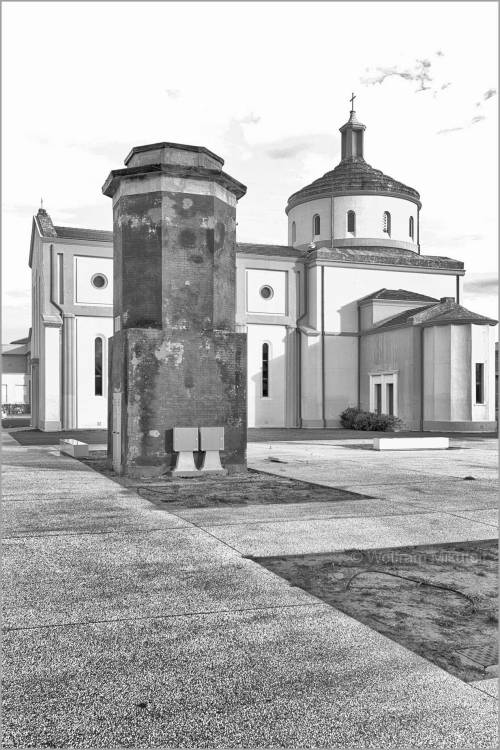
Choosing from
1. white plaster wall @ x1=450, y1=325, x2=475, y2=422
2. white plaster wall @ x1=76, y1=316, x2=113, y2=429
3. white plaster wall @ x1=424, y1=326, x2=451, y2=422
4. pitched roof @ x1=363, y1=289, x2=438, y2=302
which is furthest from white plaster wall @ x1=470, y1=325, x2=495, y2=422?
white plaster wall @ x1=76, y1=316, x2=113, y2=429

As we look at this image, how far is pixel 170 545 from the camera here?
301 inches

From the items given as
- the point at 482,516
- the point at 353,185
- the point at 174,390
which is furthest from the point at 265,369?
the point at 482,516

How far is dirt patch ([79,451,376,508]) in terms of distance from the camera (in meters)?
11.1

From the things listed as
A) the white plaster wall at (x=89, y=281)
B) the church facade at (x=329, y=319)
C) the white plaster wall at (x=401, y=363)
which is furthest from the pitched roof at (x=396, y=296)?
the white plaster wall at (x=89, y=281)

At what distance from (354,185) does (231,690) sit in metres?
43.2

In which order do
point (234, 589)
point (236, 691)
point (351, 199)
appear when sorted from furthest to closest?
point (351, 199)
point (234, 589)
point (236, 691)

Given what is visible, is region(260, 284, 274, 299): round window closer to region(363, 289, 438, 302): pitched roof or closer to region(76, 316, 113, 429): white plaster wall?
region(363, 289, 438, 302): pitched roof

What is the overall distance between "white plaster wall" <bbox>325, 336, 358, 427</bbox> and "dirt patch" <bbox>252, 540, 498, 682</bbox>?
32.0 metres

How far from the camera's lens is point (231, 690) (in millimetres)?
3914

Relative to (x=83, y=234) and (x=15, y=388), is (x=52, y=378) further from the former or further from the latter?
(x=15, y=388)

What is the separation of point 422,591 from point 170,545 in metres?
2.85

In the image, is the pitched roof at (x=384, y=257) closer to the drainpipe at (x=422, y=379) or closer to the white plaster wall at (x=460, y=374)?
the drainpipe at (x=422, y=379)

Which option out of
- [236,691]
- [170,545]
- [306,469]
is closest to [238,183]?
[306,469]

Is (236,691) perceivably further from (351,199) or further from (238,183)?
(351,199)
